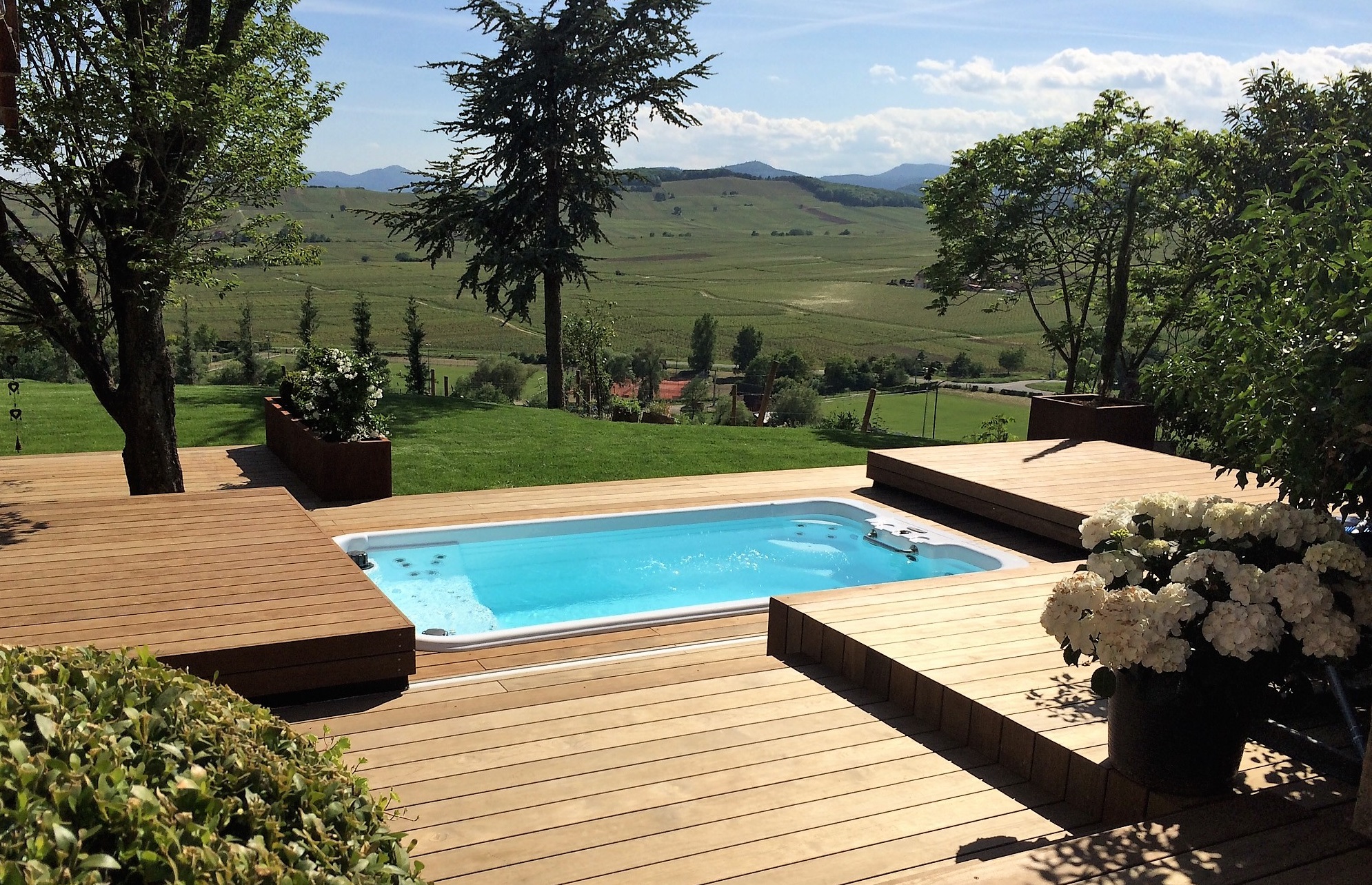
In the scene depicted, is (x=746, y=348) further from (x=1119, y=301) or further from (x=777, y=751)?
(x=777, y=751)

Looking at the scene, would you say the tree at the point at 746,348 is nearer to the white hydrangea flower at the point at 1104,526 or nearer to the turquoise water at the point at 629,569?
the turquoise water at the point at 629,569

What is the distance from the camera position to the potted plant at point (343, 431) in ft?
23.6

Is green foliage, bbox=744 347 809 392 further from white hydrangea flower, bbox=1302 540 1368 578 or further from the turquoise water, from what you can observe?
white hydrangea flower, bbox=1302 540 1368 578

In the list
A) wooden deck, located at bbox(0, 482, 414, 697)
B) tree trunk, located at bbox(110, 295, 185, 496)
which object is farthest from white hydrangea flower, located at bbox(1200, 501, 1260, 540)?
tree trunk, located at bbox(110, 295, 185, 496)

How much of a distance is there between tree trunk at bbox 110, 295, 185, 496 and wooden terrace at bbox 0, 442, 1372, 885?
1378 millimetres

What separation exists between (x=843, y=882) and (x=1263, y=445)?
5.40 feet

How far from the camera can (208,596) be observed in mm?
4043

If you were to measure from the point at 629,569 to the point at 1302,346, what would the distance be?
5.00m

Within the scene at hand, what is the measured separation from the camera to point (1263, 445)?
Answer: 2.76m

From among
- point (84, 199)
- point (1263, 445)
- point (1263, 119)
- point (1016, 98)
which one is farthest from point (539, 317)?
point (1263, 445)

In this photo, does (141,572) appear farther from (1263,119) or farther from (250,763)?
(1263,119)

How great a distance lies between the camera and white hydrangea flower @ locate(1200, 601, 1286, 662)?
2.38m

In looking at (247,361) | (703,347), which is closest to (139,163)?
(247,361)

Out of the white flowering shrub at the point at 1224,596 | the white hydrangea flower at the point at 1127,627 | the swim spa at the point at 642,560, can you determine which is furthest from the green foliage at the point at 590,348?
the white hydrangea flower at the point at 1127,627
